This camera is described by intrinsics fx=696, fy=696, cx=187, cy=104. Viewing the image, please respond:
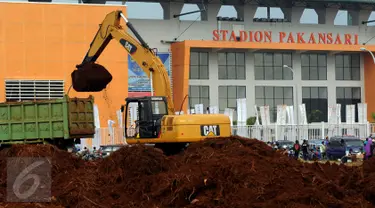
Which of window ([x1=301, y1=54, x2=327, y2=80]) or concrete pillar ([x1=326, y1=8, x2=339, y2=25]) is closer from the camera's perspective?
concrete pillar ([x1=326, y1=8, x2=339, y2=25])

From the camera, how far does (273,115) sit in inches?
3103

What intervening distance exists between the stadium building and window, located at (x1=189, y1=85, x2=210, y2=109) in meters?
0.11

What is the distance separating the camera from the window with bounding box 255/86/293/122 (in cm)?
7812

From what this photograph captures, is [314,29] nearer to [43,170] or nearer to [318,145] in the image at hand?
[318,145]

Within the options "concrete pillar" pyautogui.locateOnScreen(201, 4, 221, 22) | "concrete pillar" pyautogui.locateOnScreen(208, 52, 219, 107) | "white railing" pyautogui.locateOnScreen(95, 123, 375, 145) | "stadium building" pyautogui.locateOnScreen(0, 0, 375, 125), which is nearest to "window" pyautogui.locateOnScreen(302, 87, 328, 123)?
"stadium building" pyautogui.locateOnScreen(0, 0, 375, 125)

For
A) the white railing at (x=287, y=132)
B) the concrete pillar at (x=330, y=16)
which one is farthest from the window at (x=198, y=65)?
the white railing at (x=287, y=132)

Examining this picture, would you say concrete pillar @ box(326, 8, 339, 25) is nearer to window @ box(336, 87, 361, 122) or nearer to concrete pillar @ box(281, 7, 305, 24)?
concrete pillar @ box(281, 7, 305, 24)

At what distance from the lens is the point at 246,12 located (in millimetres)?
75750

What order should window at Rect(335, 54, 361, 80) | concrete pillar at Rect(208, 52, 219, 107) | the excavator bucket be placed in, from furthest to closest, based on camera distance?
window at Rect(335, 54, 361, 80), concrete pillar at Rect(208, 52, 219, 107), the excavator bucket

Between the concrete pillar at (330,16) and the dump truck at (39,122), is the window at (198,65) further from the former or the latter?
the dump truck at (39,122)

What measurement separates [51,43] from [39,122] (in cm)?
3264

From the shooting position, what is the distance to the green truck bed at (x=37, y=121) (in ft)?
96.8

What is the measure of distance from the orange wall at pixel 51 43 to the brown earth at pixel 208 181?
43883mm

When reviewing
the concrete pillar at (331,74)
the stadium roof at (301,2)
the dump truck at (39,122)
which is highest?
the stadium roof at (301,2)
